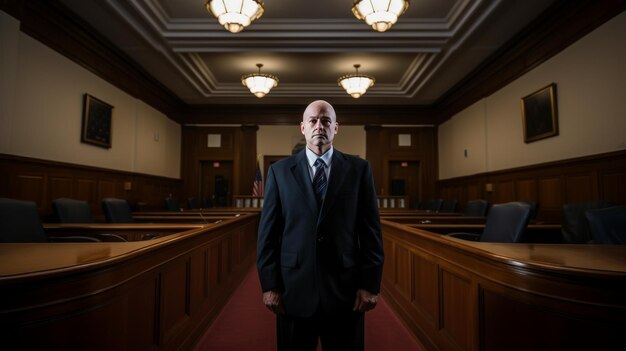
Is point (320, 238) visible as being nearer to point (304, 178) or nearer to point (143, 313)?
point (304, 178)

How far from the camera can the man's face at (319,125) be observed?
3.79 ft

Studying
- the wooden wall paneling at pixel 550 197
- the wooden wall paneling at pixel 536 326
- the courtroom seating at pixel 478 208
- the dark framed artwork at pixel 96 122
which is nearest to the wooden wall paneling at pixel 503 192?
the wooden wall paneling at pixel 550 197

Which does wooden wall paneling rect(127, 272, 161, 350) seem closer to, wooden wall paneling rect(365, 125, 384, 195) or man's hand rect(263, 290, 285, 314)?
man's hand rect(263, 290, 285, 314)

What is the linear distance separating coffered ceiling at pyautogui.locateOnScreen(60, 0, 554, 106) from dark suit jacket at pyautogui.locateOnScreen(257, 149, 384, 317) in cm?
417

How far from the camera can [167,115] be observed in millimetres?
Result: 8141

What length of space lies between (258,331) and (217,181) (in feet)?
23.3

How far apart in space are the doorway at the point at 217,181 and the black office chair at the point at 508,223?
7.70 m

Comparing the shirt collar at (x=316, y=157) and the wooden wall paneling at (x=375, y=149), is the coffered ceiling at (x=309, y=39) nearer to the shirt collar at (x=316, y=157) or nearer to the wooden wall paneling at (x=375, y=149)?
the wooden wall paneling at (x=375, y=149)

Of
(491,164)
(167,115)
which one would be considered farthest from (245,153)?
(491,164)

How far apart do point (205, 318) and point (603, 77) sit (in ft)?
16.2

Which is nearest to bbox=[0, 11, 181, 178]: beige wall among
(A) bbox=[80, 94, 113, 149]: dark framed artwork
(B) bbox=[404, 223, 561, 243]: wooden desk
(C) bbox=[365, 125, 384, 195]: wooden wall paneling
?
(A) bbox=[80, 94, 113, 149]: dark framed artwork

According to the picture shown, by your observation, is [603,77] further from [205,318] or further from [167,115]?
[167,115]

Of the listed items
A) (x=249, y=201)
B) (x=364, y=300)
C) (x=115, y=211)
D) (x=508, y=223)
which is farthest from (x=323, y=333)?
(x=249, y=201)

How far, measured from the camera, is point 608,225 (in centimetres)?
200
